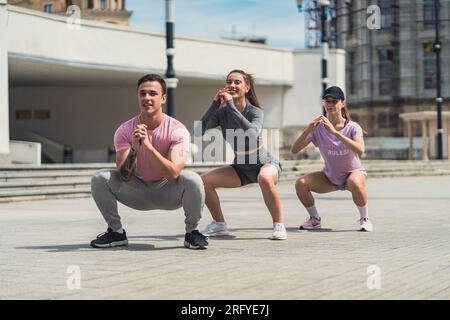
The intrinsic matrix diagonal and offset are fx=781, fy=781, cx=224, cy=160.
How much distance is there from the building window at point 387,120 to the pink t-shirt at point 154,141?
59.4 m

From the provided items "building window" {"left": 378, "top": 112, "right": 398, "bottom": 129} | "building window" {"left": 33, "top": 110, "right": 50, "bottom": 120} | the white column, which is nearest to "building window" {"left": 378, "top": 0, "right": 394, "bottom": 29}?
"building window" {"left": 378, "top": 112, "right": 398, "bottom": 129}

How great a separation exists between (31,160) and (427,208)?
1103 cm

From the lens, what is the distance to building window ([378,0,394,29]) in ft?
218

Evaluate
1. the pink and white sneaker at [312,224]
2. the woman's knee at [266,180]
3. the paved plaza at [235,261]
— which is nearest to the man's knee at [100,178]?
the paved plaza at [235,261]

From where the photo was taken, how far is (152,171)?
6.45 m

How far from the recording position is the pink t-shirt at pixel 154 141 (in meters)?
6.35

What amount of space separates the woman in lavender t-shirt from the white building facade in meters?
18.5

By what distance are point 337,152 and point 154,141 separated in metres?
2.63

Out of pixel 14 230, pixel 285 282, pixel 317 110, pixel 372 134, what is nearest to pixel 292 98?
pixel 317 110

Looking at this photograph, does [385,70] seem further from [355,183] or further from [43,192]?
[355,183]

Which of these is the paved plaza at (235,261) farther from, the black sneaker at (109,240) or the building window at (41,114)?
the building window at (41,114)

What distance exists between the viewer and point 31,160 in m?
19.6

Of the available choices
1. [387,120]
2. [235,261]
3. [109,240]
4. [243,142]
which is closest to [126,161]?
[109,240]

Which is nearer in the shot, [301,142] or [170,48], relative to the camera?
[301,142]
